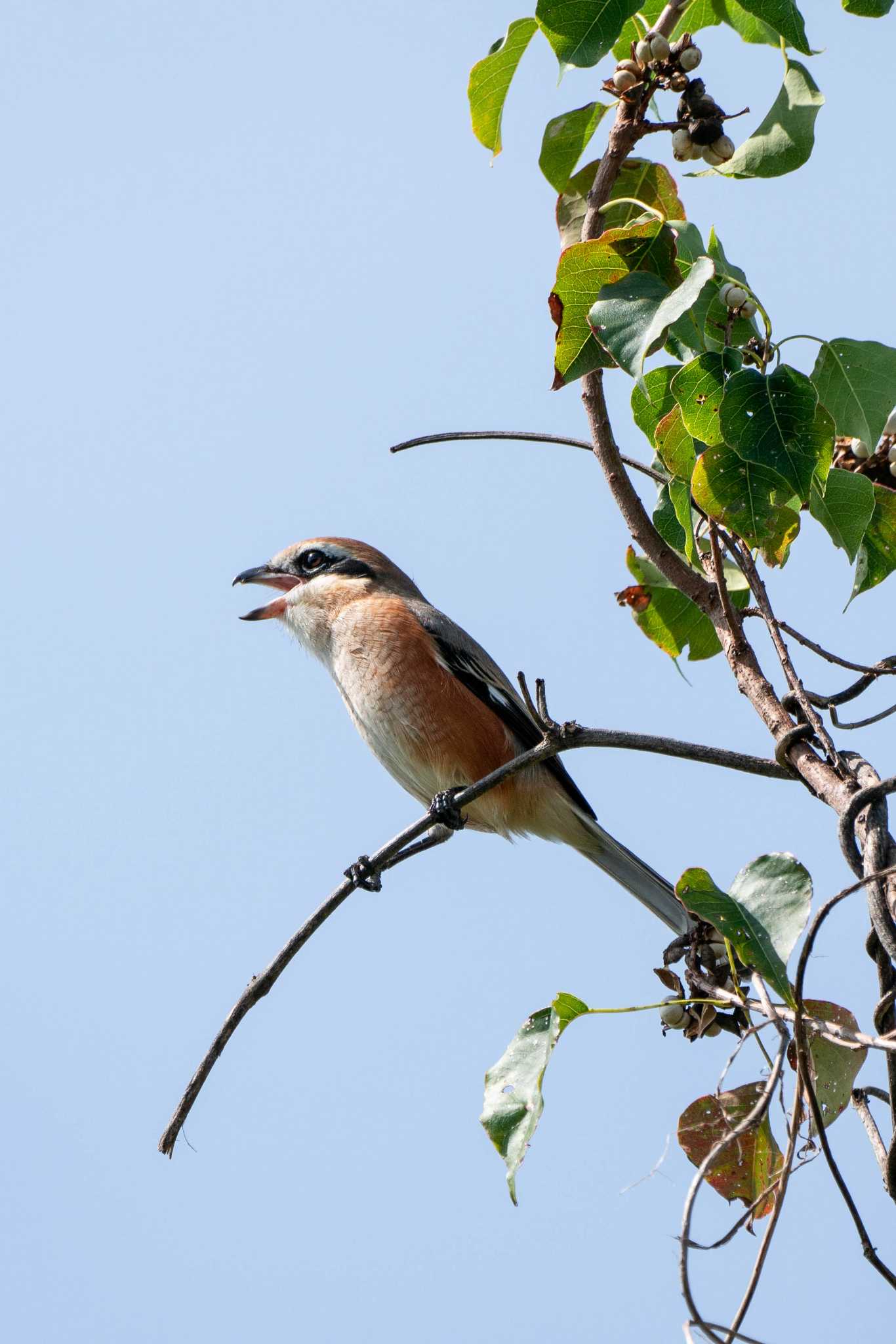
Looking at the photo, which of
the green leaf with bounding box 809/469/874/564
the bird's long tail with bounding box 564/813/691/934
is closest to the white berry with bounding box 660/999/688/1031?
the green leaf with bounding box 809/469/874/564

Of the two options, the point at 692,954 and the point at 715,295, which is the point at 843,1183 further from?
the point at 715,295

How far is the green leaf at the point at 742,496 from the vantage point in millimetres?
2236

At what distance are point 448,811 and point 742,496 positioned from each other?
1320mm

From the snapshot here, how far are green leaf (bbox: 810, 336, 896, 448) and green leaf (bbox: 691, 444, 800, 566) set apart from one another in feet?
1.12

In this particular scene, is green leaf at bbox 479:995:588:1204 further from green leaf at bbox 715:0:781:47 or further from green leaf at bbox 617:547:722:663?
green leaf at bbox 715:0:781:47

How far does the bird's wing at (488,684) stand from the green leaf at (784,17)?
10.5 ft

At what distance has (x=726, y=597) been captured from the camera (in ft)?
8.28

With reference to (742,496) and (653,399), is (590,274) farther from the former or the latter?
(742,496)

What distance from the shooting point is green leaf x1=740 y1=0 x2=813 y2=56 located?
7.34 feet

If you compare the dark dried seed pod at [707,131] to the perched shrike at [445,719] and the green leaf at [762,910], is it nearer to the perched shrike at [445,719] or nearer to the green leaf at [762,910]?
the green leaf at [762,910]

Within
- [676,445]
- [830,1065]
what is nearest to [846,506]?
[676,445]

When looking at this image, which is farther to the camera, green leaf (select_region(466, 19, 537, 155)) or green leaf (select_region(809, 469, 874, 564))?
green leaf (select_region(466, 19, 537, 155))

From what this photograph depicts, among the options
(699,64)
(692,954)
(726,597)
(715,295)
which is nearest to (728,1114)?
(692,954)

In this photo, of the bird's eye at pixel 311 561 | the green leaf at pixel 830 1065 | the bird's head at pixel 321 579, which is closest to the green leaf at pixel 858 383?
the green leaf at pixel 830 1065
